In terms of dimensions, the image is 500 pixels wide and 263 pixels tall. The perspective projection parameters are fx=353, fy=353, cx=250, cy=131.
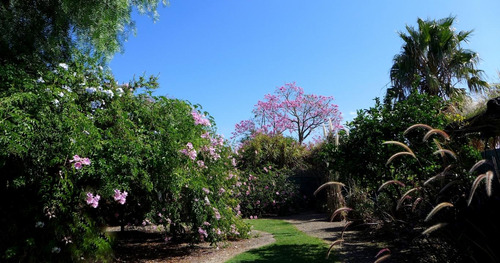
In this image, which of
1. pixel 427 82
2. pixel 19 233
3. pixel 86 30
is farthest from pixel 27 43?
pixel 427 82

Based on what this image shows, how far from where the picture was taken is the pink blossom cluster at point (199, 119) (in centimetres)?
689

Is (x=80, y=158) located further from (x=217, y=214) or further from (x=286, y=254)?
(x=286, y=254)

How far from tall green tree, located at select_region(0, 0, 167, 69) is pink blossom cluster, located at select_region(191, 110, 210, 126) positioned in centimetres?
211

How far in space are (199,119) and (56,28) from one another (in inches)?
148

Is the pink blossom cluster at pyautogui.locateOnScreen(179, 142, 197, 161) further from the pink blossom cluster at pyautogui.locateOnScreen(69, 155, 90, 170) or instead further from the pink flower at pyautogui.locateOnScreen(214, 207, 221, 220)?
the pink blossom cluster at pyautogui.locateOnScreen(69, 155, 90, 170)

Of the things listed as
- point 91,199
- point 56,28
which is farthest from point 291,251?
point 56,28

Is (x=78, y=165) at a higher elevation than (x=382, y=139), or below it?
below

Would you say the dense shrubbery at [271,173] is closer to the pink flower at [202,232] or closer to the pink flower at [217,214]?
the pink flower at [217,214]

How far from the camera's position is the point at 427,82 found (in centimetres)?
1436

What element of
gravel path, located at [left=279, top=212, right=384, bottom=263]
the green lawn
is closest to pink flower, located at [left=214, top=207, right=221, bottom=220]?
the green lawn

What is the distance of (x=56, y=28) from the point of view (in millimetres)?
7566

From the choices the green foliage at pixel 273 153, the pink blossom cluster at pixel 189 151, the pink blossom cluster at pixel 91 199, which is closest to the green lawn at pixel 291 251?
the pink blossom cluster at pixel 189 151

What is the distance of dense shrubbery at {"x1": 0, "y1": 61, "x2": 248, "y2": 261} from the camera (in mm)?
4344

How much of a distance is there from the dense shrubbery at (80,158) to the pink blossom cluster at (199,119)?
0.34 m
